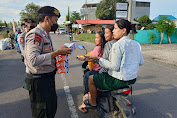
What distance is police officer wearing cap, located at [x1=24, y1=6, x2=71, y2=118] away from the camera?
179 centimetres

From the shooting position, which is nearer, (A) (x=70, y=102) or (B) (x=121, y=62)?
(B) (x=121, y=62)

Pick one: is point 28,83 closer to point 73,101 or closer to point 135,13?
point 73,101

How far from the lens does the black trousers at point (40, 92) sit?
2.00 m

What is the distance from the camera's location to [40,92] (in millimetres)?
2021

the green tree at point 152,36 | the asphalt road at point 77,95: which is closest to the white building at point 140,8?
the green tree at point 152,36

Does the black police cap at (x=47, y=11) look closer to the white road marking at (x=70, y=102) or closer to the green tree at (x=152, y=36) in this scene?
the white road marking at (x=70, y=102)

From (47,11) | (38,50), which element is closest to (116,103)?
(38,50)

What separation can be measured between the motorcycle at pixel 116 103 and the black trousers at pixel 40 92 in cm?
88

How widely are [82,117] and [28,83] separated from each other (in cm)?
144

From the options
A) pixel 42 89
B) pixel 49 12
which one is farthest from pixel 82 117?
pixel 49 12

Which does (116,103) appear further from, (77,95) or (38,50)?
(77,95)

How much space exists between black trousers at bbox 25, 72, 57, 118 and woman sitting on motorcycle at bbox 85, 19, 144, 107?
2.67 feet

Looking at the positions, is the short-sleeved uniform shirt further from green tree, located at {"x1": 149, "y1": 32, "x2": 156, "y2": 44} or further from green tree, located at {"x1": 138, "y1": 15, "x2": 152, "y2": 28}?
green tree, located at {"x1": 138, "y1": 15, "x2": 152, "y2": 28}

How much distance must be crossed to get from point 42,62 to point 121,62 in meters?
1.06
